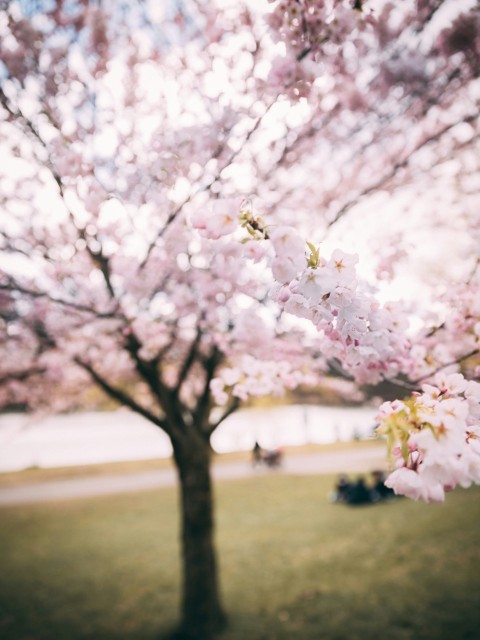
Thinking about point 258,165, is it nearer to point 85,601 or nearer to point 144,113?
point 144,113

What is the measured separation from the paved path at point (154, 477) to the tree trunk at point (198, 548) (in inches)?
392

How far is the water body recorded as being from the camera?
75.9ft

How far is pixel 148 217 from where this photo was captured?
Result: 4121 mm

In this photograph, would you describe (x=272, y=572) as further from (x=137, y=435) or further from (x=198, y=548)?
(x=137, y=435)

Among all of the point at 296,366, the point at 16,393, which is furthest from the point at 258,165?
the point at 16,393

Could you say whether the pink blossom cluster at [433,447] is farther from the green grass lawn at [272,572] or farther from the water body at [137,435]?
the water body at [137,435]

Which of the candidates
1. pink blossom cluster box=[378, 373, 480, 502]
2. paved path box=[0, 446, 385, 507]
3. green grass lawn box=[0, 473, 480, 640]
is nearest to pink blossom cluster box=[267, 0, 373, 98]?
pink blossom cluster box=[378, 373, 480, 502]

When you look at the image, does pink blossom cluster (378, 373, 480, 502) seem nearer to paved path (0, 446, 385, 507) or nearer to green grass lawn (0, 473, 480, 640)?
green grass lawn (0, 473, 480, 640)

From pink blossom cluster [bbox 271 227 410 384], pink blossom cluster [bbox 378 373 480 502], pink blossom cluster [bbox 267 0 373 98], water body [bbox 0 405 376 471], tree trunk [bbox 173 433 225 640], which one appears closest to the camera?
pink blossom cluster [bbox 378 373 480 502]

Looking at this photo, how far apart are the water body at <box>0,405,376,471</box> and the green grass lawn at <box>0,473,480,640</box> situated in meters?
11.1

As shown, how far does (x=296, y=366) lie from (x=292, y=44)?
2.36 m

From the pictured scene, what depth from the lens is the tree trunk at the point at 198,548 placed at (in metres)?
5.28

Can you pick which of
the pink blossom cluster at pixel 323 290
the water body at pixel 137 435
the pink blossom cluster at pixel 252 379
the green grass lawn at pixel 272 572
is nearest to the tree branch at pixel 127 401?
the pink blossom cluster at pixel 252 379

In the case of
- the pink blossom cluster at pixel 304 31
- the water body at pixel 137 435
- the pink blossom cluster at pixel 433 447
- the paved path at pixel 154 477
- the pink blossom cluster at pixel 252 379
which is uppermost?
the pink blossom cluster at pixel 304 31
